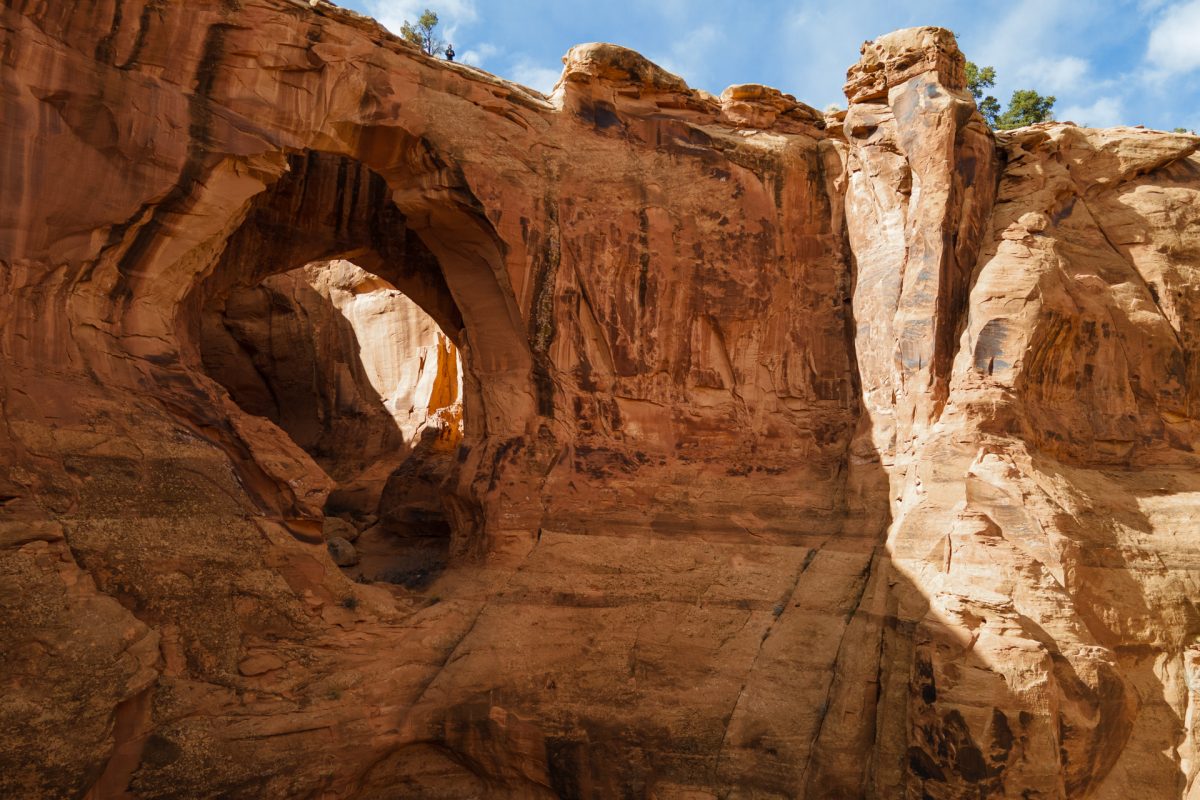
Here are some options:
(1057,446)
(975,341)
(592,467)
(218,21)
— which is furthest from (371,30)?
(1057,446)

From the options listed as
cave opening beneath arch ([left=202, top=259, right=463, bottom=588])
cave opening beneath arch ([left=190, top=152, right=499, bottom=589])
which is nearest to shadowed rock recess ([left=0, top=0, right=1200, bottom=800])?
cave opening beneath arch ([left=190, top=152, right=499, bottom=589])

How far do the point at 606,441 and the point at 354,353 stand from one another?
29.5ft

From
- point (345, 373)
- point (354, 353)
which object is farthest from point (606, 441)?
point (354, 353)

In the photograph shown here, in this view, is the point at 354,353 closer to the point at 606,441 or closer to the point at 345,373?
the point at 345,373

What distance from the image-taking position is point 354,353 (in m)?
19.5

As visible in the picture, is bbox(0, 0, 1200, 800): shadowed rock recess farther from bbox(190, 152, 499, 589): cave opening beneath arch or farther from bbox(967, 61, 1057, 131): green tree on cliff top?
bbox(967, 61, 1057, 131): green tree on cliff top

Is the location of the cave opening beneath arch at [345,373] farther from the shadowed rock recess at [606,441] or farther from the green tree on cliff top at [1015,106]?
the green tree on cliff top at [1015,106]

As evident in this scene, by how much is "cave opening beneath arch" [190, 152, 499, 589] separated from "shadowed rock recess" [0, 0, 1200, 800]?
0.09 m

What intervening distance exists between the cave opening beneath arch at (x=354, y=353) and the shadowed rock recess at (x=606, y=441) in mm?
93

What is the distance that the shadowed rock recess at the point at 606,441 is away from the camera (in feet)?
28.8

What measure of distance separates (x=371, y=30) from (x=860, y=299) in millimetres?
7324

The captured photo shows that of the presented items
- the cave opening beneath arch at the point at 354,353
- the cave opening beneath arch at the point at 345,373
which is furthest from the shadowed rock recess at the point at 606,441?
the cave opening beneath arch at the point at 345,373

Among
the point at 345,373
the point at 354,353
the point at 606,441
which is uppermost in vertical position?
the point at 354,353

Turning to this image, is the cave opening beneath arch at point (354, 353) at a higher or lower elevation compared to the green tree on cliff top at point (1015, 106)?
lower
